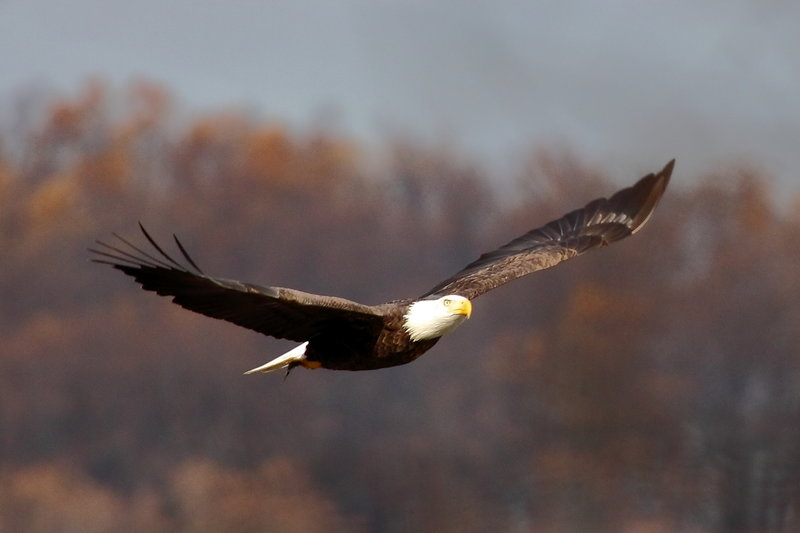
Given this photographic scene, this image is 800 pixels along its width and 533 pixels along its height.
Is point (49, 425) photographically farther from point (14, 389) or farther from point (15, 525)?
point (15, 525)

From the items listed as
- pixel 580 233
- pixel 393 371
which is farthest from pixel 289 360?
pixel 393 371

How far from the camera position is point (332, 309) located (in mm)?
8062

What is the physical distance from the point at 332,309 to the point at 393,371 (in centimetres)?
1664

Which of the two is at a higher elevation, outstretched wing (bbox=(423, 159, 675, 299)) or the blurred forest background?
the blurred forest background

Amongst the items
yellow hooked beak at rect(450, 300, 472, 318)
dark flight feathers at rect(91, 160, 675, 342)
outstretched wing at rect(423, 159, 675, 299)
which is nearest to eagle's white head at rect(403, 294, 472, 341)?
yellow hooked beak at rect(450, 300, 472, 318)

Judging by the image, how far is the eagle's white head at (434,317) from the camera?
27.7 feet

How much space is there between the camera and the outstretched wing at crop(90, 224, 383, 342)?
7.55m

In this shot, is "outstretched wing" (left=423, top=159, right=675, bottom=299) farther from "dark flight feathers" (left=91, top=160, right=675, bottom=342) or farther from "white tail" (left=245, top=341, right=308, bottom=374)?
"white tail" (left=245, top=341, right=308, bottom=374)

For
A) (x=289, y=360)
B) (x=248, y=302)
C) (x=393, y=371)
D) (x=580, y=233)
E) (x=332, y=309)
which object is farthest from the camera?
(x=393, y=371)

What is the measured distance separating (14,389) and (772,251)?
35.8 ft

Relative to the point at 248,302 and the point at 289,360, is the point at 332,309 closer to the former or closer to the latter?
the point at 248,302

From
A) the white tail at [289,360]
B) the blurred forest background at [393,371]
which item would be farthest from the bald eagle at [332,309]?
the blurred forest background at [393,371]

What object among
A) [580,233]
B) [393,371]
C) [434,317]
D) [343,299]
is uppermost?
[393,371]

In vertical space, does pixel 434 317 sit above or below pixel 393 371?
below
